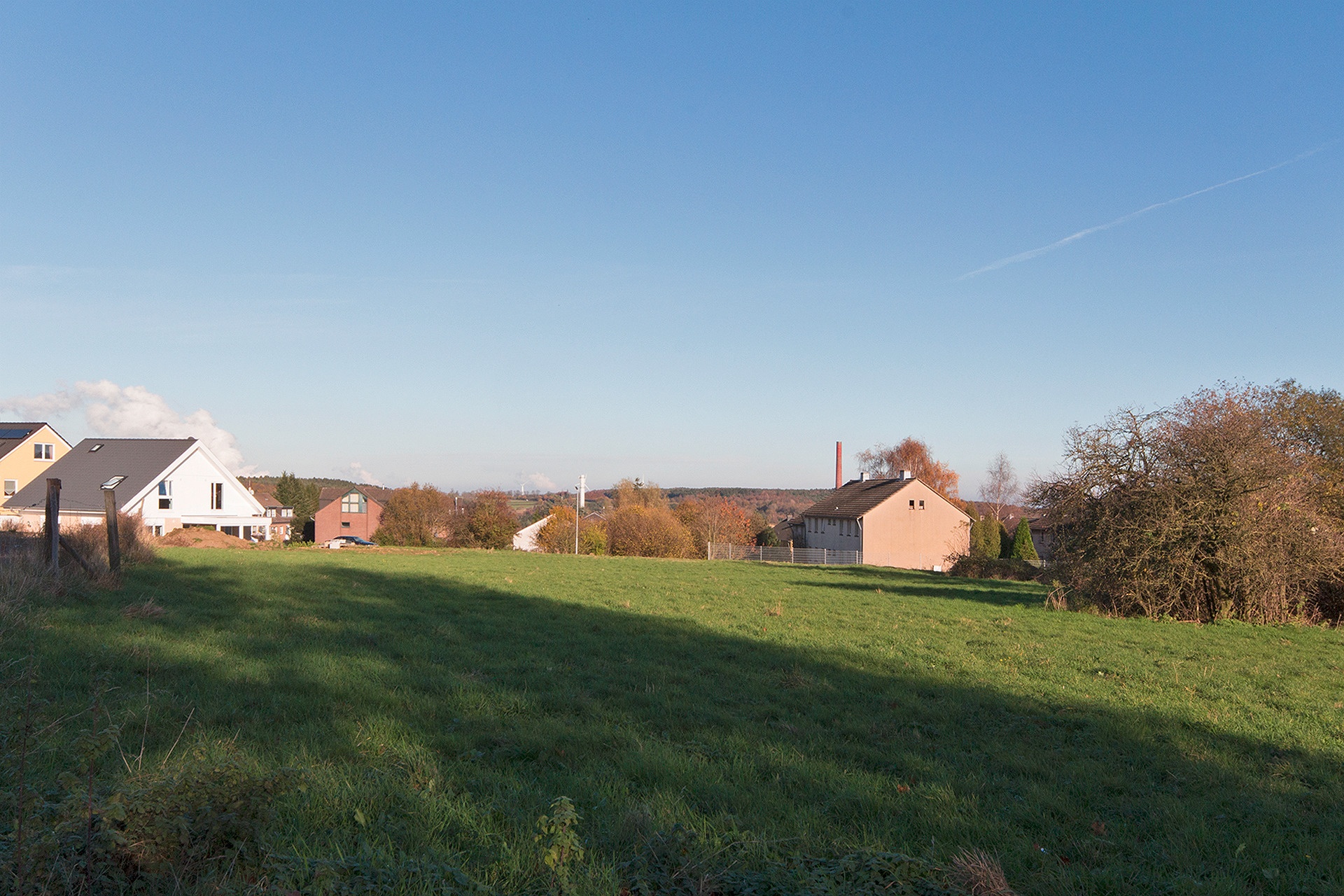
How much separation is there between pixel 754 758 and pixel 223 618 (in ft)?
28.6

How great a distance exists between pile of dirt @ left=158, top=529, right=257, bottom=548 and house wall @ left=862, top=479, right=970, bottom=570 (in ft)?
125

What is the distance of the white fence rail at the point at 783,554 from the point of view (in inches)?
2205

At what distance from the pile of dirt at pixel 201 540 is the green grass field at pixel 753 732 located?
26409 millimetres

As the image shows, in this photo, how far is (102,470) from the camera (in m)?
45.9

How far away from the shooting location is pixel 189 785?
3621 mm

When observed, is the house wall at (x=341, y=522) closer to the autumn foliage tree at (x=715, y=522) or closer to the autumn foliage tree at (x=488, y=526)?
the autumn foliage tree at (x=488, y=526)

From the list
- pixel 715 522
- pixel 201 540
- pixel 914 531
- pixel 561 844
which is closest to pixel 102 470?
pixel 201 540

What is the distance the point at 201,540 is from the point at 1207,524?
40237 millimetres

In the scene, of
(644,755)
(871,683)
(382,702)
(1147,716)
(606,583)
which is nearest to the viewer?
(644,755)

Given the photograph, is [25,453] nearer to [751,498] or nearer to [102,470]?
[102,470]

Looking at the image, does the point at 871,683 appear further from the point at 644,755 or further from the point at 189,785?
the point at 189,785

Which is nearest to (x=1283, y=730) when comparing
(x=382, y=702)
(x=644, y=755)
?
(x=644, y=755)

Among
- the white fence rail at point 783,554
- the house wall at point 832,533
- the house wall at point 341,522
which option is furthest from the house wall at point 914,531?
the house wall at point 341,522

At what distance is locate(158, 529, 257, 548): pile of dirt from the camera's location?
3656 centimetres
